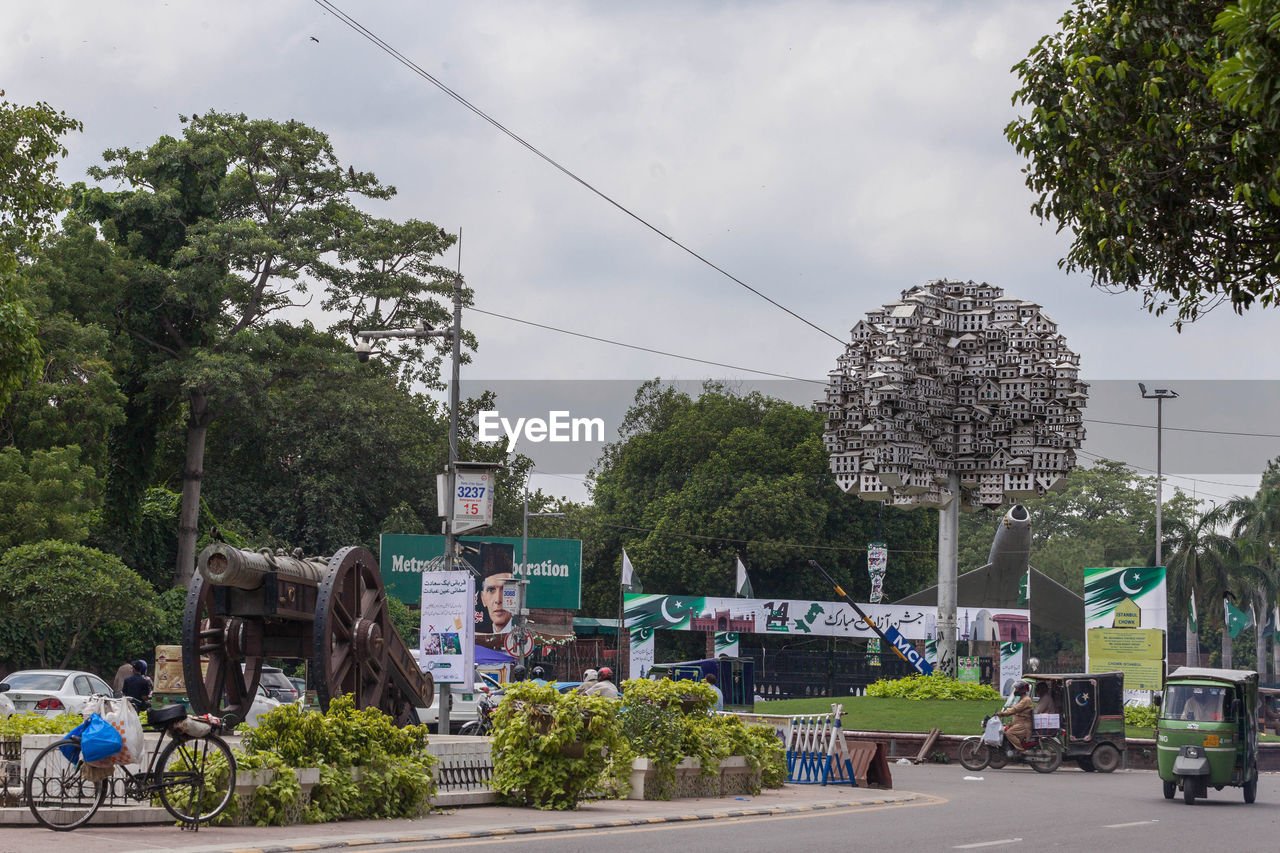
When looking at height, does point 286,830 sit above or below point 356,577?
below

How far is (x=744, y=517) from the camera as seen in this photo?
6278cm

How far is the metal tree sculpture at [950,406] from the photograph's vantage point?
3400 cm

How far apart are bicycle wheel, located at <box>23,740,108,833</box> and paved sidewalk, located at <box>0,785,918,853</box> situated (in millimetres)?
118

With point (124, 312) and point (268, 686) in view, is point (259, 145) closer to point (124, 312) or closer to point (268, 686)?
point (124, 312)

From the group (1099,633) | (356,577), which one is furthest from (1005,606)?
(356,577)

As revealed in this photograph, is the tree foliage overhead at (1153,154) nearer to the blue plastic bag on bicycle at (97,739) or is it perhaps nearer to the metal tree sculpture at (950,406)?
the blue plastic bag on bicycle at (97,739)

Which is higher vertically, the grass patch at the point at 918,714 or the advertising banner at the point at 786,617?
the advertising banner at the point at 786,617

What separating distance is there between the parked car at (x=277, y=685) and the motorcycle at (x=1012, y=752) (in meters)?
14.1

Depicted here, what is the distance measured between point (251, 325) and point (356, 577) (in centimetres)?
2942

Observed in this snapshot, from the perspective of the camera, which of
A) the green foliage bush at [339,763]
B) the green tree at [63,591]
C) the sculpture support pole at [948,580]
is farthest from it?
the sculpture support pole at [948,580]

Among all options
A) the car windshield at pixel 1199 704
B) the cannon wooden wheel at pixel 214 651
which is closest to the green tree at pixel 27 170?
the cannon wooden wheel at pixel 214 651

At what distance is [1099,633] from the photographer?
33.5m

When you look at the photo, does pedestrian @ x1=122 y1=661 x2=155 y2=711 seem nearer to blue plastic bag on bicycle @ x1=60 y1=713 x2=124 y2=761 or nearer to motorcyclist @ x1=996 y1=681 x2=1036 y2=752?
blue plastic bag on bicycle @ x1=60 y1=713 x2=124 y2=761

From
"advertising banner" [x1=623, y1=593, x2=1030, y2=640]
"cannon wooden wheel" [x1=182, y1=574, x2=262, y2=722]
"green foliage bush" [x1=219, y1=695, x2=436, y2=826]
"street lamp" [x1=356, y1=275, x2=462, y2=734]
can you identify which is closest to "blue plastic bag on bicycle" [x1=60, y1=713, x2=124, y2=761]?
"green foliage bush" [x1=219, y1=695, x2=436, y2=826]
